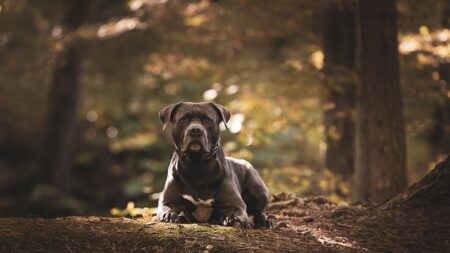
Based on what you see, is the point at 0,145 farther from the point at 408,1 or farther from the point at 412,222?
the point at 412,222

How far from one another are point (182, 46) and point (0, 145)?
9.31 metres

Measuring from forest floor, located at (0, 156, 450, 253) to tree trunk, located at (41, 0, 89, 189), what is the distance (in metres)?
11.6

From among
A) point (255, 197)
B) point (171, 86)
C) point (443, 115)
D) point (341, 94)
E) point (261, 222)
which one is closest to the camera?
point (261, 222)

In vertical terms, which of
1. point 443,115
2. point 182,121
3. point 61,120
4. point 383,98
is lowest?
point 182,121

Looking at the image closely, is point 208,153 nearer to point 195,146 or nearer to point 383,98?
point 195,146

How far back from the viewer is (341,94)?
10031mm

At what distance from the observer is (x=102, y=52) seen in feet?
55.9

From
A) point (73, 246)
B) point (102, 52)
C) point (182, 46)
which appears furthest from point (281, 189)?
point (102, 52)

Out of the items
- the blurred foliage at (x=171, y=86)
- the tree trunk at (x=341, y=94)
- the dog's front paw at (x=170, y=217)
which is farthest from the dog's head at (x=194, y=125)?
the tree trunk at (x=341, y=94)

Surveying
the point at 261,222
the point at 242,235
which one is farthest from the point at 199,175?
the point at 242,235

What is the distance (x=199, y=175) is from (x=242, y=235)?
0.90 m

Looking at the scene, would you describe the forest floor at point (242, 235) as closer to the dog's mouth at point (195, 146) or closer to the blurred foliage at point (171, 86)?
the dog's mouth at point (195, 146)

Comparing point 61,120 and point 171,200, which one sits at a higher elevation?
point 61,120

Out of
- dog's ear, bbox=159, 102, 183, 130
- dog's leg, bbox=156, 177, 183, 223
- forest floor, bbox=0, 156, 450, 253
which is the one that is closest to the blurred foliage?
dog's leg, bbox=156, 177, 183, 223
